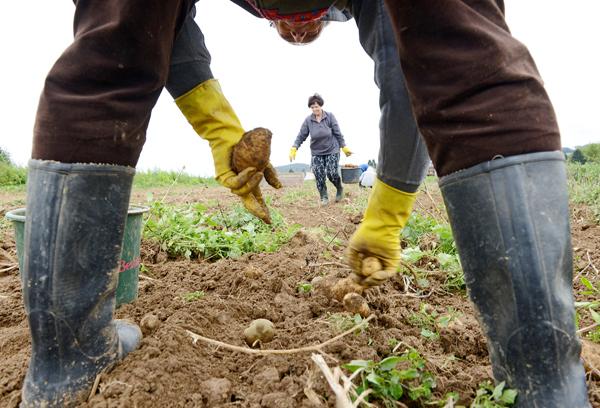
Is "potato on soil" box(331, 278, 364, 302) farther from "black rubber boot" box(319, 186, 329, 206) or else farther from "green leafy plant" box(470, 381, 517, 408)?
"black rubber boot" box(319, 186, 329, 206)

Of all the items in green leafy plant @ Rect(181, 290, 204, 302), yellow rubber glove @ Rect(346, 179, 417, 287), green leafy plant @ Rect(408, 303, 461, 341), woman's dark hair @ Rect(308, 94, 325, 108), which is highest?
woman's dark hair @ Rect(308, 94, 325, 108)

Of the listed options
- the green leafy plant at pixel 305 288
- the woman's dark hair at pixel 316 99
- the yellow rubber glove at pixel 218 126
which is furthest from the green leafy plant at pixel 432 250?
the woman's dark hair at pixel 316 99

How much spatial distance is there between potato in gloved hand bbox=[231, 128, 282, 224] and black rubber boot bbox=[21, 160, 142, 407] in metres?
0.67

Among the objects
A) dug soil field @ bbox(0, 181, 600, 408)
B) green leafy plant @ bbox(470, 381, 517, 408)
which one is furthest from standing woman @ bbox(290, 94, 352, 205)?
green leafy plant @ bbox(470, 381, 517, 408)

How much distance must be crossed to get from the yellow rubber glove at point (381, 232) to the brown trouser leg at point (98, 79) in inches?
33.9

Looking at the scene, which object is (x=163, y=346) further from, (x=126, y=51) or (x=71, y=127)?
(x=126, y=51)

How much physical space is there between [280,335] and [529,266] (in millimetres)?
878

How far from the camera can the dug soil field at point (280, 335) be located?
109 centimetres

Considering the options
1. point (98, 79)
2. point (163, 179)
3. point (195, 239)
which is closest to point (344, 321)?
Result: point (98, 79)

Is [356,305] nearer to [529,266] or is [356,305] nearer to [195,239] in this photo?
[529,266]

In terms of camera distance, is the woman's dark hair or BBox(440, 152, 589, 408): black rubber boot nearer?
BBox(440, 152, 589, 408): black rubber boot

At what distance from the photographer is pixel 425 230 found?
3152 millimetres

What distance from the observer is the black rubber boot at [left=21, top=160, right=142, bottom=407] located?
38.1 inches

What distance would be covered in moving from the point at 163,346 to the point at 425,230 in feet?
7.51
